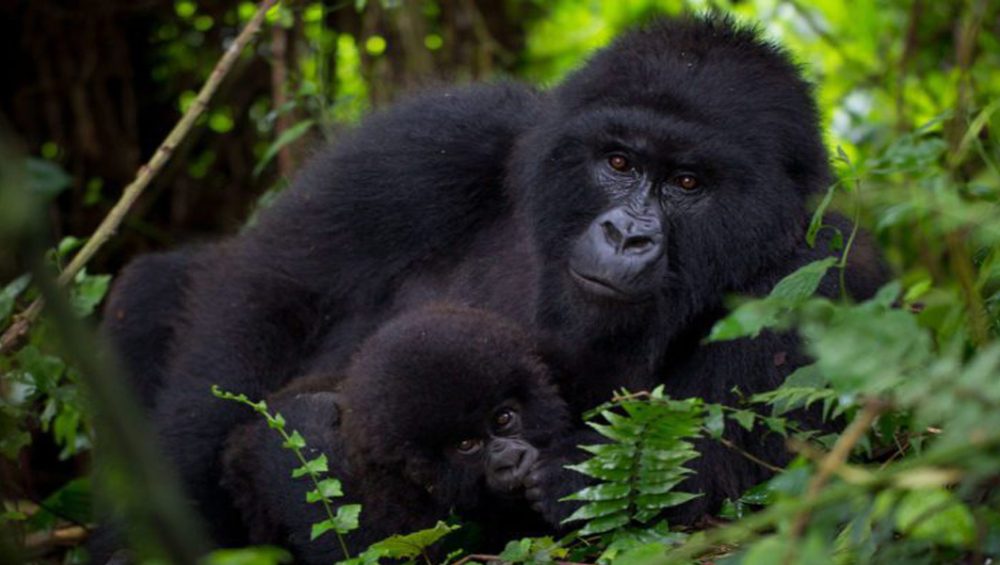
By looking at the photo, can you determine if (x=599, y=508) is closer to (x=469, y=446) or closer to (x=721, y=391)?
(x=469, y=446)

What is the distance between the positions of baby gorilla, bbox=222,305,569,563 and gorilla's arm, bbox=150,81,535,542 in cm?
60

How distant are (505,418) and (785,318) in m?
1.30

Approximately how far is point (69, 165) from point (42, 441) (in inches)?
57.7

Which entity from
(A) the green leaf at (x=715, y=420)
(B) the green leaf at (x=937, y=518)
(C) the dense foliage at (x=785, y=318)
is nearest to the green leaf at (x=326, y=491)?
(C) the dense foliage at (x=785, y=318)

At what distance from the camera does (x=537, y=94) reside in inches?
161

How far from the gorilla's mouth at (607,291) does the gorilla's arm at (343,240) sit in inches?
31.6

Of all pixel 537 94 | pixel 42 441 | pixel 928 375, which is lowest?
pixel 42 441

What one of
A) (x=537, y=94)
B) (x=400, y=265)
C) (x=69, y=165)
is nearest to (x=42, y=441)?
(x=69, y=165)

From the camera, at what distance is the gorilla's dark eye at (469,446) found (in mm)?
3205

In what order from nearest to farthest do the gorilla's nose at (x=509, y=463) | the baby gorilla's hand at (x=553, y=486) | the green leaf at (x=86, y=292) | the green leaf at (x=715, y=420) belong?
1. the green leaf at (x=715, y=420)
2. the baby gorilla's hand at (x=553, y=486)
3. the gorilla's nose at (x=509, y=463)
4. the green leaf at (x=86, y=292)

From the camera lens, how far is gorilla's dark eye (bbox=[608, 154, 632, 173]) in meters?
3.43

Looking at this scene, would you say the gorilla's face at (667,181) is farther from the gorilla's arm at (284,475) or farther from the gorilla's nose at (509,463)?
the gorilla's arm at (284,475)

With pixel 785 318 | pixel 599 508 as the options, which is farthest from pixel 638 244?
pixel 785 318

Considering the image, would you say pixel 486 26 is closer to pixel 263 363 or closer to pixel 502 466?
pixel 263 363
